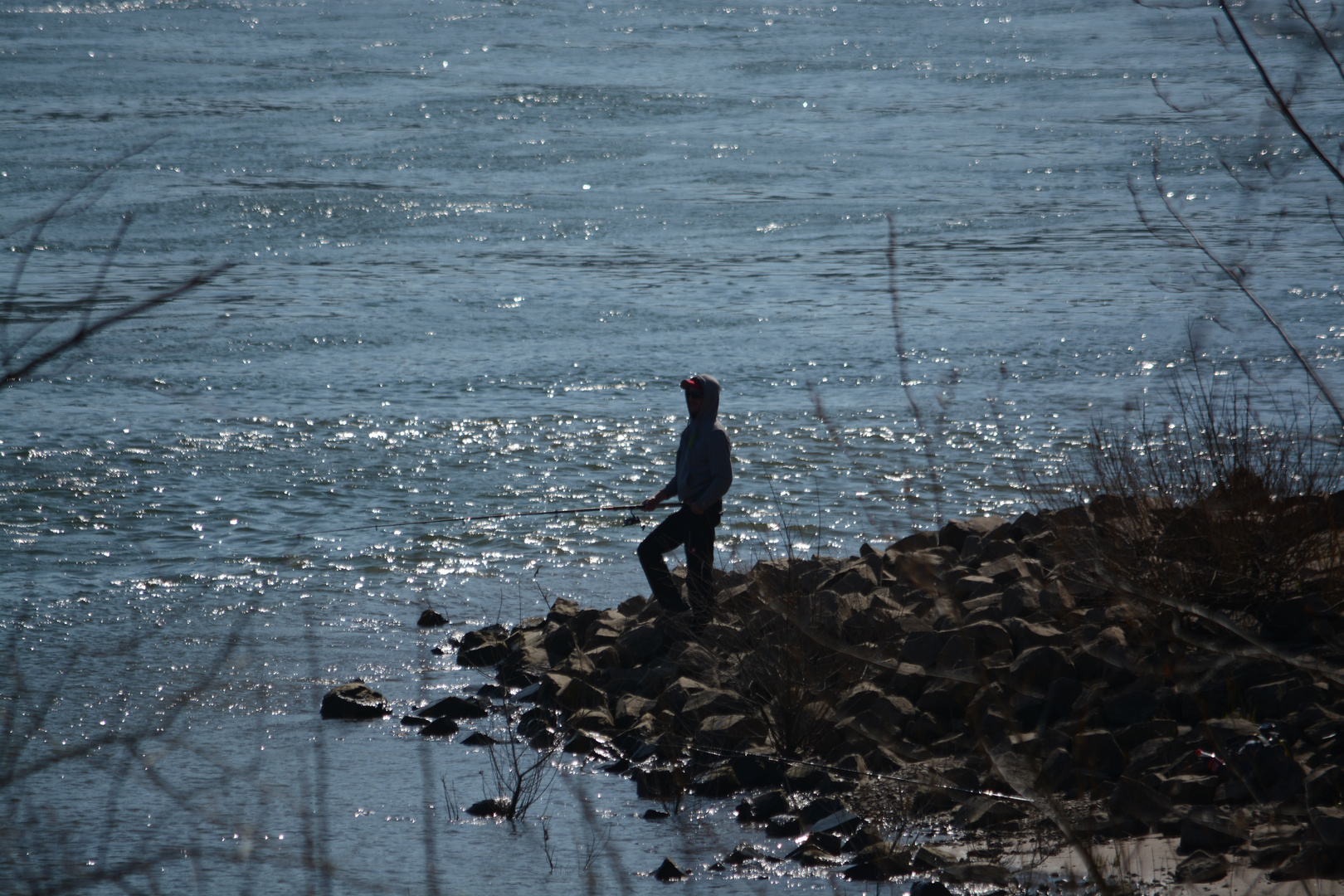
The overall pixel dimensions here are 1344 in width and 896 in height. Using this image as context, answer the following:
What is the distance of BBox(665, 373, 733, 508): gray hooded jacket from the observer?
309 inches

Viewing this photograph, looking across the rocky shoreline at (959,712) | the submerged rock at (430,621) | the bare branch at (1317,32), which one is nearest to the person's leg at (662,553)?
the rocky shoreline at (959,712)

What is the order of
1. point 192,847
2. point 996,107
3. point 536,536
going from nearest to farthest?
point 192,847 → point 536,536 → point 996,107

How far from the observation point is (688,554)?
8047 millimetres

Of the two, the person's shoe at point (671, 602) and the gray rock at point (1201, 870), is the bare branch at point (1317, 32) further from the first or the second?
the person's shoe at point (671, 602)

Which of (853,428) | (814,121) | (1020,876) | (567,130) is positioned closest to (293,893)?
(1020,876)

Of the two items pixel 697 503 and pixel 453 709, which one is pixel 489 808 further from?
pixel 697 503

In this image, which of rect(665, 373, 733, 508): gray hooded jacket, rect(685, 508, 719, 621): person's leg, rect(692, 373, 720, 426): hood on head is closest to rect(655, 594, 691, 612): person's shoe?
rect(685, 508, 719, 621): person's leg

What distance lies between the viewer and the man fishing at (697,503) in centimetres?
787

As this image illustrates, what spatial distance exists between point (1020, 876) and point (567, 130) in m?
33.1

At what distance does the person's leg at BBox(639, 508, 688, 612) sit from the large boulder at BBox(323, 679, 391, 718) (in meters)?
1.74

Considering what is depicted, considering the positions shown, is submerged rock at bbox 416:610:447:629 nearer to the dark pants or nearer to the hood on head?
the dark pants

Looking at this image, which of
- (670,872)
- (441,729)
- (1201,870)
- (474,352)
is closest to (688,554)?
(441,729)

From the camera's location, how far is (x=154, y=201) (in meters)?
28.0

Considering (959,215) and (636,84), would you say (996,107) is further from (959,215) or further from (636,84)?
(959,215)
